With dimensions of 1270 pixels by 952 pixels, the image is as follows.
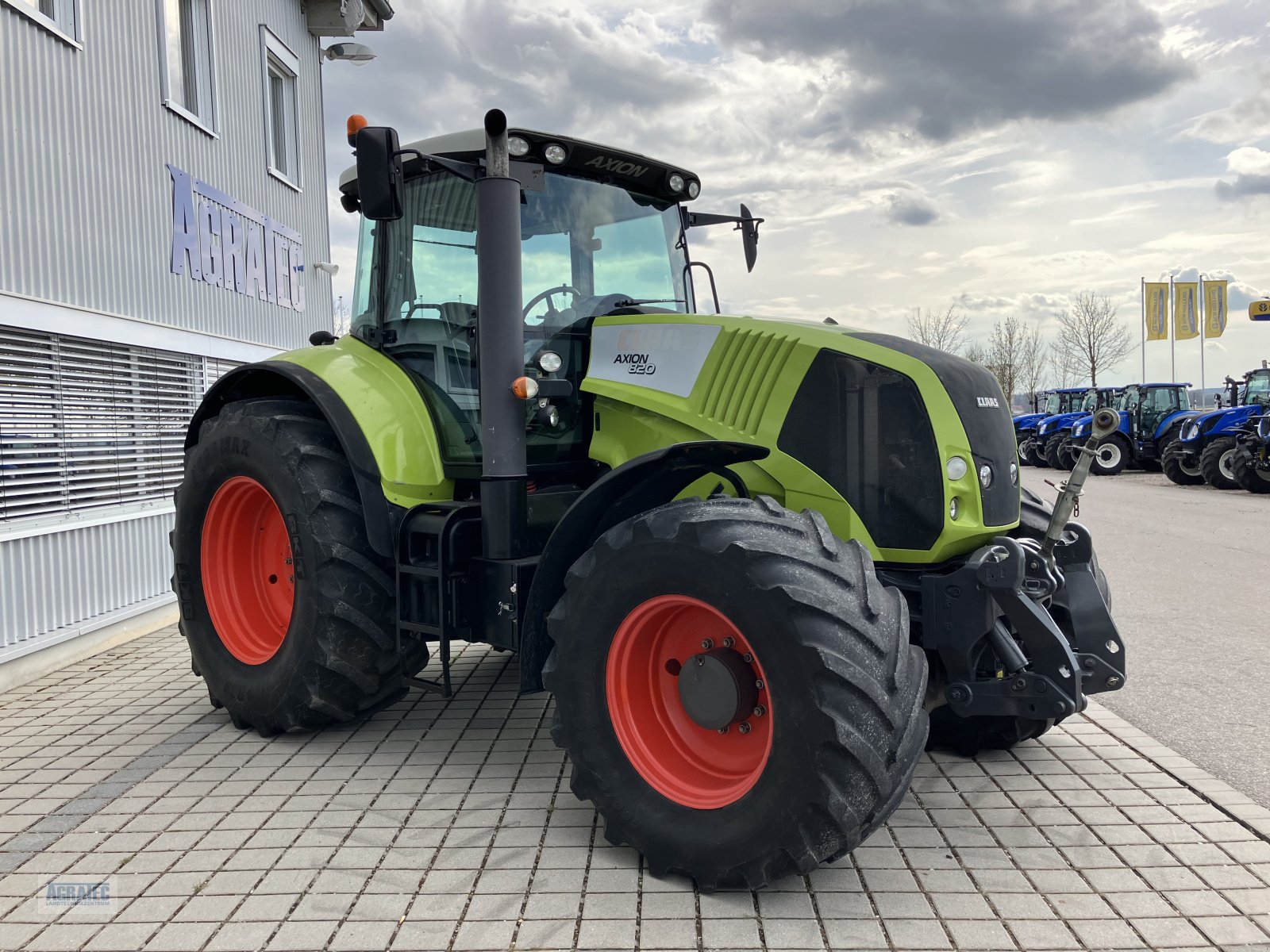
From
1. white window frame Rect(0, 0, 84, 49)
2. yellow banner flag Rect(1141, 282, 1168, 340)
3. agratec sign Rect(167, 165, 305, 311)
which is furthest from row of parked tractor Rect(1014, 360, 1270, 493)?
white window frame Rect(0, 0, 84, 49)

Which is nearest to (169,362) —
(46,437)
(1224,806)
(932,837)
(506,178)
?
(46,437)

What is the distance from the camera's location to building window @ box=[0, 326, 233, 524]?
611 cm

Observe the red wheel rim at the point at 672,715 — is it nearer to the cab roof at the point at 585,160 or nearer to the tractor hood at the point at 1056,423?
the cab roof at the point at 585,160

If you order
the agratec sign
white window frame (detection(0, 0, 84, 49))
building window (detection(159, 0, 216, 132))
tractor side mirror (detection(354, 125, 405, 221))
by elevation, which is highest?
building window (detection(159, 0, 216, 132))

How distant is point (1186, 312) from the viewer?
4278cm

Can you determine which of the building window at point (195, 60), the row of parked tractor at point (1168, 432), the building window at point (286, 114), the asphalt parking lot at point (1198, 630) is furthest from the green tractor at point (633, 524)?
the row of parked tractor at point (1168, 432)

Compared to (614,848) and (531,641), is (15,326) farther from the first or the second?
(614,848)

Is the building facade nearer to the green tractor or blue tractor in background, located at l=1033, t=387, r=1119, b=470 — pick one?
the green tractor

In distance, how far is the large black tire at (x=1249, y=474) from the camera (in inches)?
716

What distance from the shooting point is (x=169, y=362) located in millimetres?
8039

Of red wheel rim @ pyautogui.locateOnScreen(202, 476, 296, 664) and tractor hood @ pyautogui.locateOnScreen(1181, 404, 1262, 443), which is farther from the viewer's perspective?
tractor hood @ pyautogui.locateOnScreen(1181, 404, 1262, 443)

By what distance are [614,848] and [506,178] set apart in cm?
252

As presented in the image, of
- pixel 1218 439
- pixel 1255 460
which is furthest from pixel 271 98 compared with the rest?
pixel 1218 439

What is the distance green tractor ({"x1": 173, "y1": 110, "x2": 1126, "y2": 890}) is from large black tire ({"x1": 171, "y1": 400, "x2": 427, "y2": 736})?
15 millimetres
